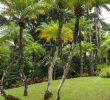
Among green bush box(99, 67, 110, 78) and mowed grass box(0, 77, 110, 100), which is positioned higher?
green bush box(99, 67, 110, 78)

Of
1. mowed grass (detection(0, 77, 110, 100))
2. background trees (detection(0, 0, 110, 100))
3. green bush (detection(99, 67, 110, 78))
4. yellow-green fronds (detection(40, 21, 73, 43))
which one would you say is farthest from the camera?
yellow-green fronds (detection(40, 21, 73, 43))

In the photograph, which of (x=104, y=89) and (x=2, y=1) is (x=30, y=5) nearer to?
(x=2, y=1)

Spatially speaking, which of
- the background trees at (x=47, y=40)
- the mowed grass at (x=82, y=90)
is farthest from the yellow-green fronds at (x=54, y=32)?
the mowed grass at (x=82, y=90)


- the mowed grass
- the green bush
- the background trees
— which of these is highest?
the background trees

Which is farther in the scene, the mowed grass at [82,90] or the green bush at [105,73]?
the green bush at [105,73]

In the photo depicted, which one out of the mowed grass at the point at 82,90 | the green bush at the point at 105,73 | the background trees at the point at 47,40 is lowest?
the mowed grass at the point at 82,90

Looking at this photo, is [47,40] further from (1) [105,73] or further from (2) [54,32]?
(1) [105,73]

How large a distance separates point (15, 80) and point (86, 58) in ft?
37.8

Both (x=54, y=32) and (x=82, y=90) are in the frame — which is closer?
(x=82, y=90)

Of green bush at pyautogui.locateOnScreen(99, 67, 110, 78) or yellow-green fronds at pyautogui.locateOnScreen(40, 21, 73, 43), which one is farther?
yellow-green fronds at pyautogui.locateOnScreen(40, 21, 73, 43)

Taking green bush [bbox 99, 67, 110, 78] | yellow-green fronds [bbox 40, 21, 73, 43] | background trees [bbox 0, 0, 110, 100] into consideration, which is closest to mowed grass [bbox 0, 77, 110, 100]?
background trees [bbox 0, 0, 110, 100]

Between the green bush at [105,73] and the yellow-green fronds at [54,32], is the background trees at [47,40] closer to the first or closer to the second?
the yellow-green fronds at [54,32]

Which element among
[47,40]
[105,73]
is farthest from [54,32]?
[47,40]

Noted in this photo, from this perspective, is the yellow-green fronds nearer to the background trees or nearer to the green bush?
the background trees
